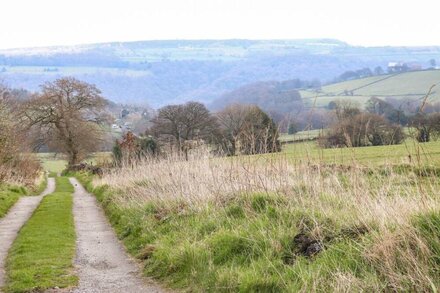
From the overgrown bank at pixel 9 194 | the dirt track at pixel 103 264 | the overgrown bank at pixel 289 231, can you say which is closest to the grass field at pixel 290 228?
the overgrown bank at pixel 289 231

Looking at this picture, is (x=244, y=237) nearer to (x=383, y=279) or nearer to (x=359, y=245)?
(x=359, y=245)

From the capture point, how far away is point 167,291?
8.41 m

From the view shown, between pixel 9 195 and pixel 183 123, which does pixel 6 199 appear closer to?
pixel 9 195

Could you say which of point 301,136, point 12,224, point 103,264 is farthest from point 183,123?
point 103,264

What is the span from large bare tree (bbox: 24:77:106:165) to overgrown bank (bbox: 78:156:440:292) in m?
54.6

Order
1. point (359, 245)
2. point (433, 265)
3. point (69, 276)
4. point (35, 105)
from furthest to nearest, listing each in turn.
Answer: point (35, 105) → point (69, 276) → point (359, 245) → point (433, 265)

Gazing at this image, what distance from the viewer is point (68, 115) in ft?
216

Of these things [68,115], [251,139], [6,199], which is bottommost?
[68,115]

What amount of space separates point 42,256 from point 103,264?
141cm

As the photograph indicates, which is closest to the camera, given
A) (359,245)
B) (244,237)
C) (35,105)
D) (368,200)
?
(359,245)

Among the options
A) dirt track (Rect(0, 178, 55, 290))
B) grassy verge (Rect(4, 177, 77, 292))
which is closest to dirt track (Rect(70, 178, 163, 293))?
grassy verge (Rect(4, 177, 77, 292))

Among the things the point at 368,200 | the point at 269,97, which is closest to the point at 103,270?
the point at 368,200

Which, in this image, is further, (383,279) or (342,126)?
(342,126)

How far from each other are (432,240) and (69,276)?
6285 millimetres
